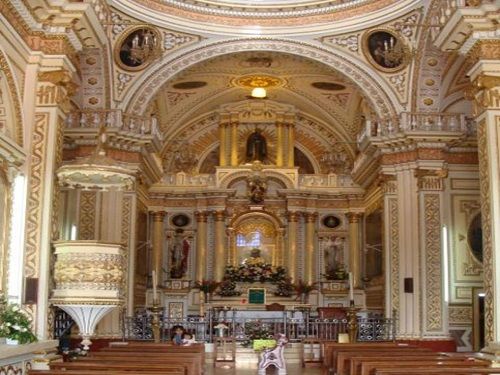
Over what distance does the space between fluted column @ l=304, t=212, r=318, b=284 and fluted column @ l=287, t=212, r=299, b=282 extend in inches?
13.5

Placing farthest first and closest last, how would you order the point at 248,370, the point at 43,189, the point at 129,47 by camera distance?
the point at 129,47 → the point at 248,370 → the point at 43,189

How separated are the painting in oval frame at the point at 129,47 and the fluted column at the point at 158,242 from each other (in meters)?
6.54

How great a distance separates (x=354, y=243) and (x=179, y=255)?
17.4 ft

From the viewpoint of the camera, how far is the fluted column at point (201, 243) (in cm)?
2305

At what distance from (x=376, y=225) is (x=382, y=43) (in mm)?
5250

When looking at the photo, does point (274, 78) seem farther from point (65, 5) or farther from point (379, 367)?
point (379, 367)

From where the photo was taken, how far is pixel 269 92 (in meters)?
23.0

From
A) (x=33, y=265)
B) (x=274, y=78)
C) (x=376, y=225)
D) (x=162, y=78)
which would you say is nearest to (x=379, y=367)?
(x=33, y=265)

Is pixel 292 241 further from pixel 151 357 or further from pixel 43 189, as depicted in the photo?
pixel 151 357

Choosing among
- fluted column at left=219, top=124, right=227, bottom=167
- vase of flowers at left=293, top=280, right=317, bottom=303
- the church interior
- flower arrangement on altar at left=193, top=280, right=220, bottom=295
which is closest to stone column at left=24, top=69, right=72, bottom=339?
the church interior

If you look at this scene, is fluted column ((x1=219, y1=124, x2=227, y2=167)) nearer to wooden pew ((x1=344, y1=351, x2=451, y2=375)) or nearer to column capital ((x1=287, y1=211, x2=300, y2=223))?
column capital ((x1=287, y1=211, x2=300, y2=223))

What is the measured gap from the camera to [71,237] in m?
16.8

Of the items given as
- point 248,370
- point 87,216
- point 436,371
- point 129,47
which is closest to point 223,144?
point 129,47

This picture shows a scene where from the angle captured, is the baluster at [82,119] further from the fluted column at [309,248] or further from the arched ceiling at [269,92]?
the fluted column at [309,248]
